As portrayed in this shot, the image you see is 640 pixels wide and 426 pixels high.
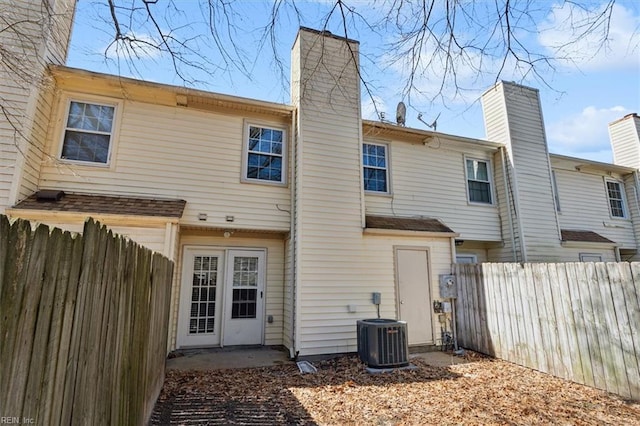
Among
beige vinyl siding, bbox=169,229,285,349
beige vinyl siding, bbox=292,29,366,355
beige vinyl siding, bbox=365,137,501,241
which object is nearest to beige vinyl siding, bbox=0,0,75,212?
beige vinyl siding, bbox=169,229,285,349

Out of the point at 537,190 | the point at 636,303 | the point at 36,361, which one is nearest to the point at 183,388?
the point at 36,361

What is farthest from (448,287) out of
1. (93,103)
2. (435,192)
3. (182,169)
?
(93,103)

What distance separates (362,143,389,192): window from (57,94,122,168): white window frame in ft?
19.3

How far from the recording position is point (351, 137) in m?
7.99

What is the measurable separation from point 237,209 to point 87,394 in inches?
222

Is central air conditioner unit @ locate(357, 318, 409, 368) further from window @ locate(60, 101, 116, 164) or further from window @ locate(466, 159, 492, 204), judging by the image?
window @ locate(60, 101, 116, 164)

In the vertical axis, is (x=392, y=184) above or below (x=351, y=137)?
below

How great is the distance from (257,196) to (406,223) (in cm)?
381

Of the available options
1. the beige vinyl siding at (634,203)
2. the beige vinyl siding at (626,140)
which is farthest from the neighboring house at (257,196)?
the beige vinyl siding at (626,140)

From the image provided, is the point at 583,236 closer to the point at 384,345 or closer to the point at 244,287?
the point at 384,345

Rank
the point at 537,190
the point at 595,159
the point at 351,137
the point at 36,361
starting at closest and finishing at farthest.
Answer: the point at 36,361, the point at 351,137, the point at 537,190, the point at 595,159

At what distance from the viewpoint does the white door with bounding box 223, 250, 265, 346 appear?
7.51 metres

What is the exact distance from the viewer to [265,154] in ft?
25.8

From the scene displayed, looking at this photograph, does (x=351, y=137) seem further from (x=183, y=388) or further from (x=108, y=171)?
(x=183, y=388)
